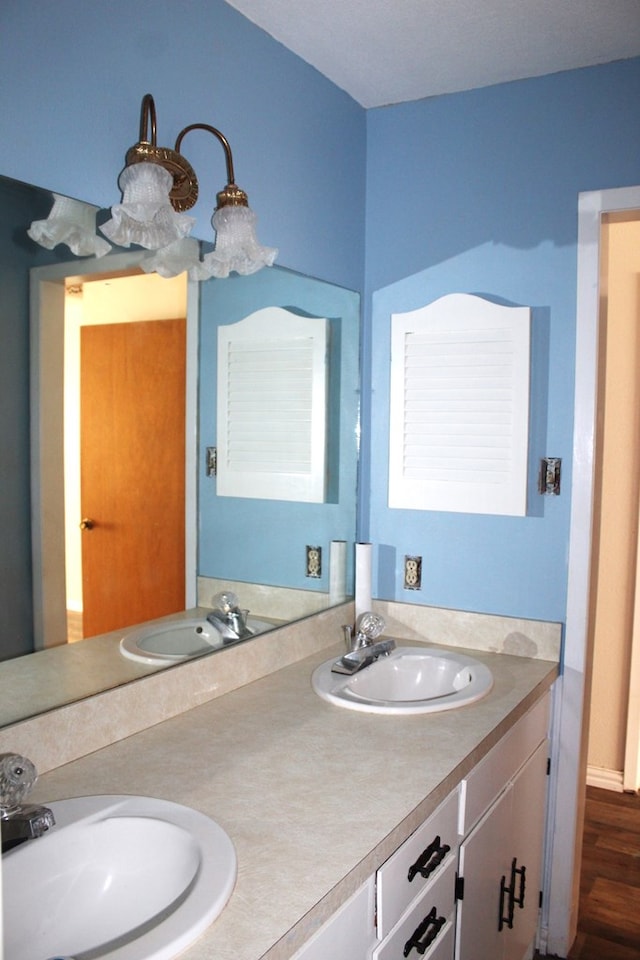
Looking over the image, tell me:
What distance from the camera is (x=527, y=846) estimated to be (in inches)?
76.3

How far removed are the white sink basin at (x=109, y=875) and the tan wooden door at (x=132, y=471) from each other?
38 centimetres

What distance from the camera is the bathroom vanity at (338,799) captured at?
3.31 feet

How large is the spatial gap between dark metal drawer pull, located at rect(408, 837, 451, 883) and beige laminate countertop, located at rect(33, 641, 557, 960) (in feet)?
0.32

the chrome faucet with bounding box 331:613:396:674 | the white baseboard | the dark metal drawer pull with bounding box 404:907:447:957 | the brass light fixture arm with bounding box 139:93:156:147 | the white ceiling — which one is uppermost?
the white ceiling

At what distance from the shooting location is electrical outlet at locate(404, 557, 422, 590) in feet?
7.38

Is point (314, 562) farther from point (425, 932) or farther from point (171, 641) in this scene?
point (425, 932)

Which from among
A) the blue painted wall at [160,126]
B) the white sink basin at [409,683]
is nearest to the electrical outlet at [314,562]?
the white sink basin at [409,683]

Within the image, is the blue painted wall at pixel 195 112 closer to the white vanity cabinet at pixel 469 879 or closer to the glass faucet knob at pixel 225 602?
the glass faucet knob at pixel 225 602

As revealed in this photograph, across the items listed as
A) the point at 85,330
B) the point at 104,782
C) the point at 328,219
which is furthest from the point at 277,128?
the point at 104,782

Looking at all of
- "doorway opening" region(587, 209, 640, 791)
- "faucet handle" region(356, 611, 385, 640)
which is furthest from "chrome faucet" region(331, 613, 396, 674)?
"doorway opening" region(587, 209, 640, 791)

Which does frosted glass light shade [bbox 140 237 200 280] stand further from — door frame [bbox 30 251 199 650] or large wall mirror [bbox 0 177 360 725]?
door frame [bbox 30 251 199 650]

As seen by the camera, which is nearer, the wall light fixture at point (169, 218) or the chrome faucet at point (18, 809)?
the chrome faucet at point (18, 809)

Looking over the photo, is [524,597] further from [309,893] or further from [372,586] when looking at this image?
[309,893]

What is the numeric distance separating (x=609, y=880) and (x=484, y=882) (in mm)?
1100
